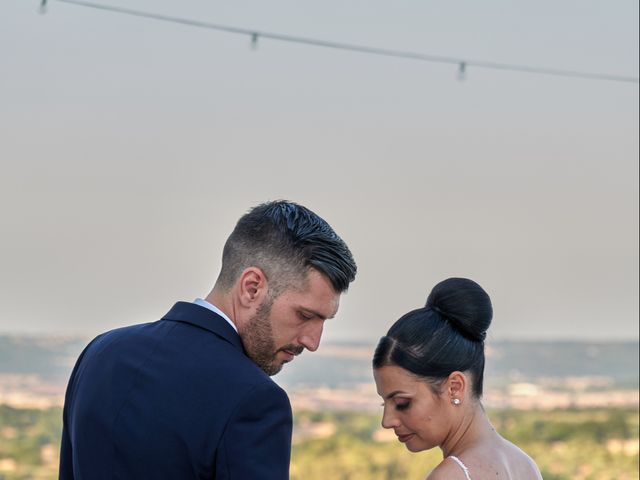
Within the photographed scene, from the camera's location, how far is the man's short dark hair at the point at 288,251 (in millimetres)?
2246

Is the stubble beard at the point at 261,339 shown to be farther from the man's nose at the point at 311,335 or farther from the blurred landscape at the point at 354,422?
the blurred landscape at the point at 354,422

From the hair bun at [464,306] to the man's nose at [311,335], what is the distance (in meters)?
0.63

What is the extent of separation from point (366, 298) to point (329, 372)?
516 centimetres

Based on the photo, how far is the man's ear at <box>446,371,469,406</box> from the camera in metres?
2.81

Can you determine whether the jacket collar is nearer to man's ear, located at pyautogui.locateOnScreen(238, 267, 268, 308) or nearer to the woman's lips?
man's ear, located at pyautogui.locateOnScreen(238, 267, 268, 308)

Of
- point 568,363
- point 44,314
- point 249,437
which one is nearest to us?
point 249,437

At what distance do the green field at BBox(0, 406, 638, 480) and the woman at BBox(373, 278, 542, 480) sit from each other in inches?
221

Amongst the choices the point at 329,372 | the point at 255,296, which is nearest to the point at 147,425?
the point at 255,296

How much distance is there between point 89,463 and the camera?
2203 millimetres

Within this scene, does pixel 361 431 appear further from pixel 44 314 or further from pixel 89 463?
pixel 89 463

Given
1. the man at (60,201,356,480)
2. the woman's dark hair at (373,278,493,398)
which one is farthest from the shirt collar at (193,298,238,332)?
the woman's dark hair at (373,278,493,398)

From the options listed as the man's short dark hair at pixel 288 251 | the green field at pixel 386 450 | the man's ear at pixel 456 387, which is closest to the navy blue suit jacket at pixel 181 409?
the man's short dark hair at pixel 288 251

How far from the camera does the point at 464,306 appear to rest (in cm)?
→ 283

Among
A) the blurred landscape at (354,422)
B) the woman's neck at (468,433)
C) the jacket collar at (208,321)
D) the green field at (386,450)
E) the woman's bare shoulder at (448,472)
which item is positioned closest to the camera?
the jacket collar at (208,321)
